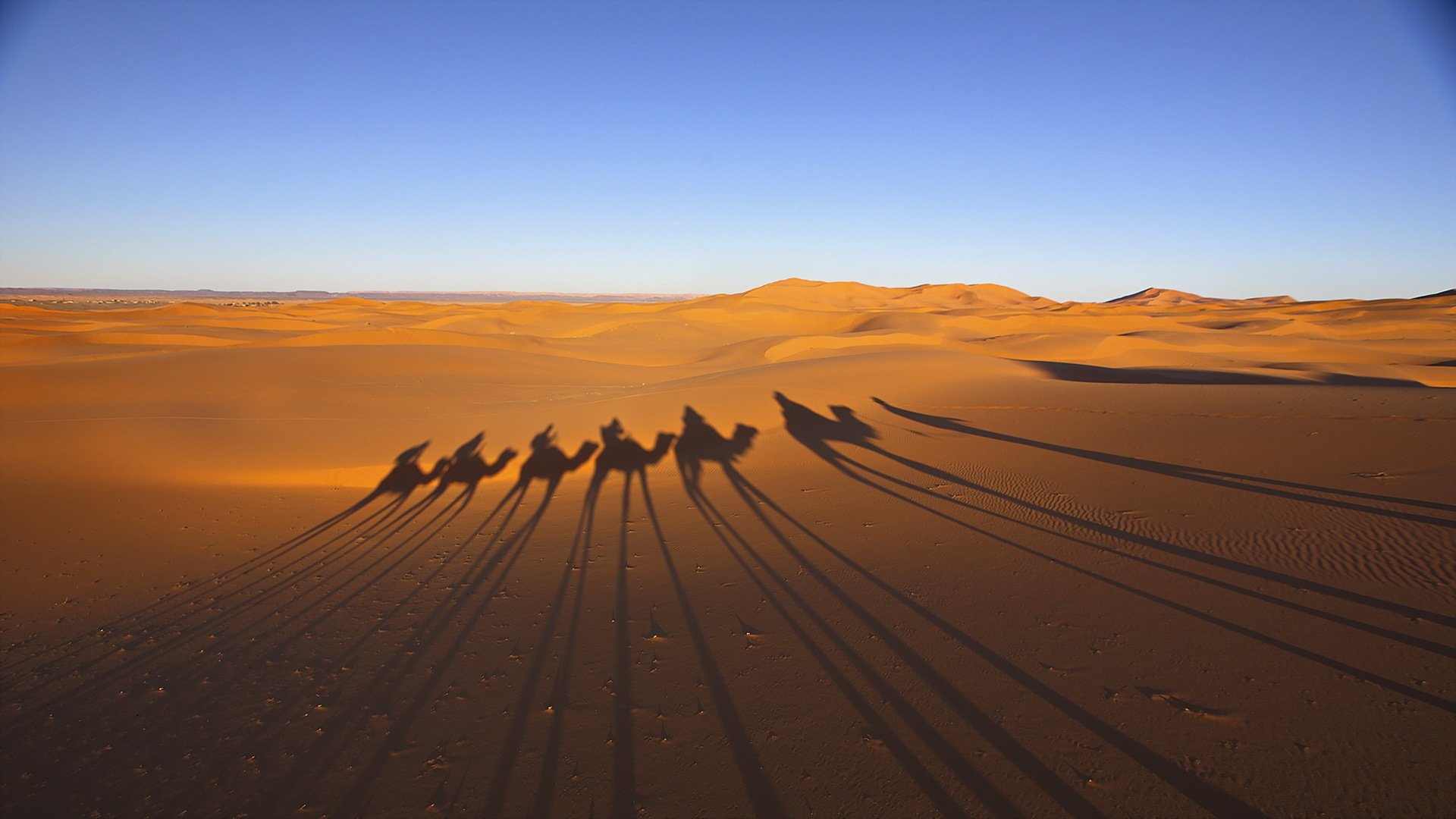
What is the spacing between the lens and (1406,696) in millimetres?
3486

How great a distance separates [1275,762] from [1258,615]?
5.65 feet

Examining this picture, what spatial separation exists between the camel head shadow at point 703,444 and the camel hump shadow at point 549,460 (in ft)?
4.97

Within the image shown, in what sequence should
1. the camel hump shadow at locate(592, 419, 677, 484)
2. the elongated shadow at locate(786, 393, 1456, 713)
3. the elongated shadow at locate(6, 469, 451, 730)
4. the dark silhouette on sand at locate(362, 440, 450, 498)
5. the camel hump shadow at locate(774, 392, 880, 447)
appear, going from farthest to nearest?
the camel hump shadow at locate(774, 392, 880, 447) → the camel hump shadow at locate(592, 419, 677, 484) → the dark silhouette on sand at locate(362, 440, 450, 498) → the elongated shadow at locate(6, 469, 451, 730) → the elongated shadow at locate(786, 393, 1456, 713)

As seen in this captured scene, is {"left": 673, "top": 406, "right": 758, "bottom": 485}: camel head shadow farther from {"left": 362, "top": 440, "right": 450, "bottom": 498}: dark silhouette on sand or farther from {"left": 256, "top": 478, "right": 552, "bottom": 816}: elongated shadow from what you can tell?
{"left": 256, "top": 478, "right": 552, "bottom": 816}: elongated shadow

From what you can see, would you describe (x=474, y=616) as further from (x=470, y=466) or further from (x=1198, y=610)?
(x=1198, y=610)

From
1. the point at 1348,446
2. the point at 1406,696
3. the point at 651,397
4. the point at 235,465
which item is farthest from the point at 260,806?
the point at 1348,446

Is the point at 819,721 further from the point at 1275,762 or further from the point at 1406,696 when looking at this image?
the point at 1406,696

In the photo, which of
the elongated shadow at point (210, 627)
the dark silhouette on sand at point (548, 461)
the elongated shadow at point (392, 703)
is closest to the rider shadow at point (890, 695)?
the elongated shadow at point (392, 703)

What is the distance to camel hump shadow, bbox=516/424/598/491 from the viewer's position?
9172mm

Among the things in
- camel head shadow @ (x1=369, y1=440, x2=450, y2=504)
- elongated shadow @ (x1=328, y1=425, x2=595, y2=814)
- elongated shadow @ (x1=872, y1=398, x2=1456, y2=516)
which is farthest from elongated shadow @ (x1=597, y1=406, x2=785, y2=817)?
elongated shadow @ (x1=872, y1=398, x2=1456, y2=516)

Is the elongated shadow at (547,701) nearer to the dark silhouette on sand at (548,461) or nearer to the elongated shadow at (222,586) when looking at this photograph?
the elongated shadow at (222,586)

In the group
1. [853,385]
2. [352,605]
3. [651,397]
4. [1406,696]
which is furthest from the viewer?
[853,385]

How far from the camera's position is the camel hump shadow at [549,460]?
9.17 meters

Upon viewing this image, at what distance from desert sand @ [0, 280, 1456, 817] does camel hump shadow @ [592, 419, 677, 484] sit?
8 centimetres
